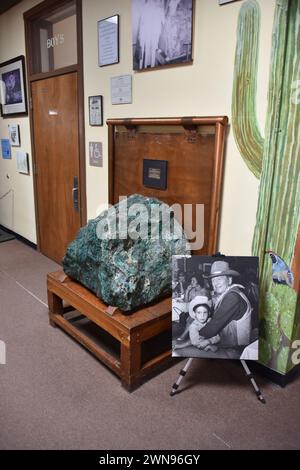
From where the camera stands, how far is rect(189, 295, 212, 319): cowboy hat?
5.77 feet

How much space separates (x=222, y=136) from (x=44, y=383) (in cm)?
175

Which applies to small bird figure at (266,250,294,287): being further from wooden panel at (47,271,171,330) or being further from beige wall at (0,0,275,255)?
wooden panel at (47,271,171,330)

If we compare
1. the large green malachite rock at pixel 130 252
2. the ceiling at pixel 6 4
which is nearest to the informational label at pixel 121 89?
the large green malachite rock at pixel 130 252

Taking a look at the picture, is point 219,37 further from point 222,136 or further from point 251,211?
point 251,211

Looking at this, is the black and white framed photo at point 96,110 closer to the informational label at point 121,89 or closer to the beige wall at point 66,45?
the informational label at point 121,89

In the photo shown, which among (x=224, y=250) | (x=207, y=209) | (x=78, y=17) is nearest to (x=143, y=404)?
(x=224, y=250)

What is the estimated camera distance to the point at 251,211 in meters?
1.90

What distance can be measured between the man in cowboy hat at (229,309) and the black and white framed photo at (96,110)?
1694mm

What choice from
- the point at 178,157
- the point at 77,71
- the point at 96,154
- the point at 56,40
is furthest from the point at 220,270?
the point at 56,40

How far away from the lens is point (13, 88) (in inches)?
151

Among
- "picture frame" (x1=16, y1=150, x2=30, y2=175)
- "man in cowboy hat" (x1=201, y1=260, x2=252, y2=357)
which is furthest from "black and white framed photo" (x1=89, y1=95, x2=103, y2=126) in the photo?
"man in cowboy hat" (x1=201, y1=260, x2=252, y2=357)

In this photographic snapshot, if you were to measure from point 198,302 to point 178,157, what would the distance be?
97 centimetres

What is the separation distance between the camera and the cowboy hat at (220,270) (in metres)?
1.74

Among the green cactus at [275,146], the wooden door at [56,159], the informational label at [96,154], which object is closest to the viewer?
the green cactus at [275,146]
